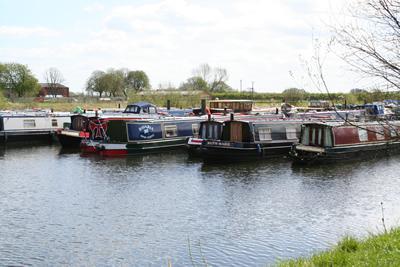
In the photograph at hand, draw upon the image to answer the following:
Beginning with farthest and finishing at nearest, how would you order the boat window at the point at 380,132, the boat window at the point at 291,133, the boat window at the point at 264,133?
the boat window at the point at 291,133
the boat window at the point at 264,133
the boat window at the point at 380,132

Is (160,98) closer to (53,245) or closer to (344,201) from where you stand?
(344,201)

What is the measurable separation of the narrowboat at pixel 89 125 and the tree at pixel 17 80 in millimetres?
43603

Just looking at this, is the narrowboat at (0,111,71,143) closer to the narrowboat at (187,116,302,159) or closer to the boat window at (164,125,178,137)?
the boat window at (164,125,178,137)

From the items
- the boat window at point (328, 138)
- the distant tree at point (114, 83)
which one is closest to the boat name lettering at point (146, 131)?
the boat window at point (328, 138)

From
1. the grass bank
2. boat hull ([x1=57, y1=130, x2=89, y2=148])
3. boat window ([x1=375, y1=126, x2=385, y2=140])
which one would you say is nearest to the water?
boat window ([x1=375, y1=126, x2=385, y2=140])

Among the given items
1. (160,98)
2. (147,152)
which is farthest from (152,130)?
(160,98)

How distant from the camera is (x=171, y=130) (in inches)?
1076

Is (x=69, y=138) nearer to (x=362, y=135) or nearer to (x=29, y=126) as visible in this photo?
(x=29, y=126)

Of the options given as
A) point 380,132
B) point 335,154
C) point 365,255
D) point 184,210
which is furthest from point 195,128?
point 365,255

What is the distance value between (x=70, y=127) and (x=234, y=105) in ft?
42.4

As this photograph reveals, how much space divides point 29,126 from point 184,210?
20.6 metres

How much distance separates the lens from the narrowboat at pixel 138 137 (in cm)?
2533

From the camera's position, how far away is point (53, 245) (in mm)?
11500

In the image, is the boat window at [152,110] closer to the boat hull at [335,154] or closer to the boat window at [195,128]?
the boat window at [195,128]
